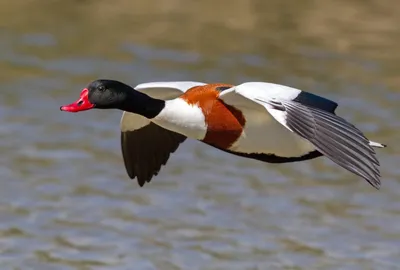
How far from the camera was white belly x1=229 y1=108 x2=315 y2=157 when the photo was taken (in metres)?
A: 6.64

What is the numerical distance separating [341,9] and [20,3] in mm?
3540

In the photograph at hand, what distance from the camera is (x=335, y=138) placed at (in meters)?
5.96

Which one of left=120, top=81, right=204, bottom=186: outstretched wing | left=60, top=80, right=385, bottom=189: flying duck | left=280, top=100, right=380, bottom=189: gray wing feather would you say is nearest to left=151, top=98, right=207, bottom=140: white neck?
left=60, top=80, right=385, bottom=189: flying duck

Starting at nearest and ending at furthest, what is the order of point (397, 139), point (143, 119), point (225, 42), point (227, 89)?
point (227, 89) → point (143, 119) → point (397, 139) → point (225, 42)

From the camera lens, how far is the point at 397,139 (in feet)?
37.5

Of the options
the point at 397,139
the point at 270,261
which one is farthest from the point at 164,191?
the point at 397,139

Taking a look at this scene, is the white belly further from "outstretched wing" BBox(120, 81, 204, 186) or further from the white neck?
"outstretched wing" BBox(120, 81, 204, 186)

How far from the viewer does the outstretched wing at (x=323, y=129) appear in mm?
5812

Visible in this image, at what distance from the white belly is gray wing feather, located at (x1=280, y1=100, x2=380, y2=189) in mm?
411

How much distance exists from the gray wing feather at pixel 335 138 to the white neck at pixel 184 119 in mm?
574

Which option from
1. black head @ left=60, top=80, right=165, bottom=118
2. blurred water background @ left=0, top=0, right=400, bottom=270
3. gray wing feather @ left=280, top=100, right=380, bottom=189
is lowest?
gray wing feather @ left=280, top=100, right=380, bottom=189

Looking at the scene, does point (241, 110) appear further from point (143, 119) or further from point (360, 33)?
point (360, 33)

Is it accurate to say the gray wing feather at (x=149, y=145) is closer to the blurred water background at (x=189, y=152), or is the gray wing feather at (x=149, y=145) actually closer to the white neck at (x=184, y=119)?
the white neck at (x=184, y=119)

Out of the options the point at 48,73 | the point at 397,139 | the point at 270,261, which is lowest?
the point at 270,261
